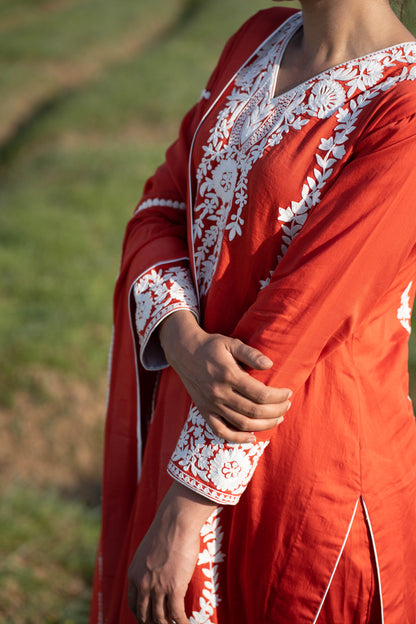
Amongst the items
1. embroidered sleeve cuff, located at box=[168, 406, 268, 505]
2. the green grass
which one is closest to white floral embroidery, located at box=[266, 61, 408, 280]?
embroidered sleeve cuff, located at box=[168, 406, 268, 505]

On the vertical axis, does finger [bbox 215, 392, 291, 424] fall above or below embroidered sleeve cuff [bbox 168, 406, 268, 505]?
above

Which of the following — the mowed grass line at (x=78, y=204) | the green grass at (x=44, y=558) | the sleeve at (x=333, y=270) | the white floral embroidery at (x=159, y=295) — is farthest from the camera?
the mowed grass line at (x=78, y=204)

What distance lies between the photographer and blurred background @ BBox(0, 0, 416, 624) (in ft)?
6.77

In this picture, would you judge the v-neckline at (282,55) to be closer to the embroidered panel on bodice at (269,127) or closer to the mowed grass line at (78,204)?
the embroidered panel on bodice at (269,127)

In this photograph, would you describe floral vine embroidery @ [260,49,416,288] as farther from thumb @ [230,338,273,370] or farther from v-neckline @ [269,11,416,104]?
thumb @ [230,338,273,370]

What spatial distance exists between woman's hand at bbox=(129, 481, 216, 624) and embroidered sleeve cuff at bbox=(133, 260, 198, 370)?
0.26 metres

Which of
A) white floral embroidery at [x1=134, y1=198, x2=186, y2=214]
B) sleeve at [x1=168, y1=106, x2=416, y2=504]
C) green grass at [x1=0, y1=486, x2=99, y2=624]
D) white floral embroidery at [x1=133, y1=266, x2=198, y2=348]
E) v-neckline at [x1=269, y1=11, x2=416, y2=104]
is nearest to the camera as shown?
sleeve at [x1=168, y1=106, x2=416, y2=504]

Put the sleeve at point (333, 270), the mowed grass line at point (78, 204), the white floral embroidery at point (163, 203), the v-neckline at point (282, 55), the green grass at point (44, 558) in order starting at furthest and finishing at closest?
the mowed grass line at point (78, 204), the green grass at point (44, 558), the white floral embroidery at point (163, 203), the v-neckline at point (282, 55), the sleeve at point (333, 270)

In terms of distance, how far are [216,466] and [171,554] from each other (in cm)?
14

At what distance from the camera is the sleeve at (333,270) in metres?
0.78

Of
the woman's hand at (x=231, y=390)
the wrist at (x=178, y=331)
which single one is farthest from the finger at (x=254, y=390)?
the wrist at (x=178, y=331)

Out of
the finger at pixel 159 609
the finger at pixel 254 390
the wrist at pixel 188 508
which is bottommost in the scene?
the finger at pixel 159 609

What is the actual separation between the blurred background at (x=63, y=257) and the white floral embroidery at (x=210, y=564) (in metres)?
0.99

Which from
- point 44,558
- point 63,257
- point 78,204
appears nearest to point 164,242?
point 44,558
